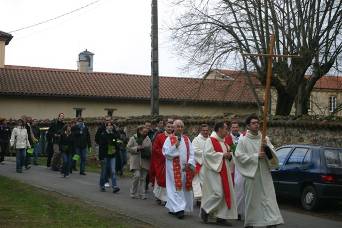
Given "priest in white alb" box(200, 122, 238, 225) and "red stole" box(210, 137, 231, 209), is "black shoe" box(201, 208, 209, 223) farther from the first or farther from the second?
"red stole" box(210, 137, 231, 209)

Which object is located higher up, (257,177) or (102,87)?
(102,87)

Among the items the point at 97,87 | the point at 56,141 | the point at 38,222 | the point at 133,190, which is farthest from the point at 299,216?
the point at 97,87

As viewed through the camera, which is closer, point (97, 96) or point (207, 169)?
point (207, 169)

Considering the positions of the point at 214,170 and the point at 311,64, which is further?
the point at 311,64

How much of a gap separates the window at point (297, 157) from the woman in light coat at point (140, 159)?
3.29 meters

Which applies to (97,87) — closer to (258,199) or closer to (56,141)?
(56,141)

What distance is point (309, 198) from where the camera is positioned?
45.1 ft

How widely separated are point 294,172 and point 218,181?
3.62 metres

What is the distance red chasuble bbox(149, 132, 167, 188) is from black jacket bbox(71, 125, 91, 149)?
6407 millimetres

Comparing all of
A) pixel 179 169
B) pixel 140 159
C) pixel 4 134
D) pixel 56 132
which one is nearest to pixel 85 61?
pixel 4 134

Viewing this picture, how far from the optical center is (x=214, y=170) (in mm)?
11227

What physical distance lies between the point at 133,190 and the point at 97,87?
27941 mm

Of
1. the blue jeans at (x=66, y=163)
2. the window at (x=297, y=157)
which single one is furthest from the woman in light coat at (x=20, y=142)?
the window at (x=297, y=157)

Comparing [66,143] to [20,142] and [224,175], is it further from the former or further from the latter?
[224,175]
